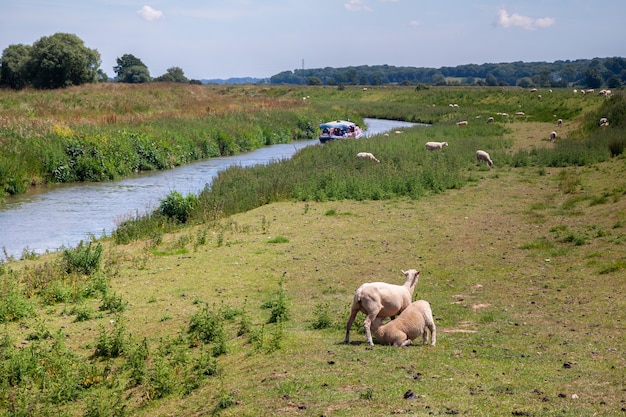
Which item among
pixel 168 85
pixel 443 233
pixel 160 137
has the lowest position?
pixel 443 233

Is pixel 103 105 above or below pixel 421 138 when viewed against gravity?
above

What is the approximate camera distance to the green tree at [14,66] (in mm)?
61688

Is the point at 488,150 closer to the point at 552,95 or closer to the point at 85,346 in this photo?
the point at 85,346

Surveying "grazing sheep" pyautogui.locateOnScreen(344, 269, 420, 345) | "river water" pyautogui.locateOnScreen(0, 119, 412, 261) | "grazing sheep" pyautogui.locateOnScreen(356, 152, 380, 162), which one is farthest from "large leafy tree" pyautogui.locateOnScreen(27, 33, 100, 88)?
"grazing sheep" pyautogui.locateOnScreen(344, 269, 420, 345)

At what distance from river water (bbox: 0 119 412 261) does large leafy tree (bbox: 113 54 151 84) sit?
68.2 m

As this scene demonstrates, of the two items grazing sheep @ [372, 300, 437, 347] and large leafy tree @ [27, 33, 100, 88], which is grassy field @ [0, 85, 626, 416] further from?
large leafy tree @ [27, 33, 100, 88]

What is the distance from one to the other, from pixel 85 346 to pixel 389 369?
205 inches

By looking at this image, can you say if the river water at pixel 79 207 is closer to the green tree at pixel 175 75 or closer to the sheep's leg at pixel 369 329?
the sheep's leg at pixel 369 329

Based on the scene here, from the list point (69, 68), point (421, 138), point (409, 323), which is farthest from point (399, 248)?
point (69, 68)

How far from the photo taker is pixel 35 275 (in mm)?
13594

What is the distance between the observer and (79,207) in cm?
2414

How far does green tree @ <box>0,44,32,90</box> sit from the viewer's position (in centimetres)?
6169

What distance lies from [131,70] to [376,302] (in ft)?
321

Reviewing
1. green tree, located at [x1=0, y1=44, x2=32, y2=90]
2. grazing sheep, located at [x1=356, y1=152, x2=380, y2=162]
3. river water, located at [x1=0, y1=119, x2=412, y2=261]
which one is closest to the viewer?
river water, located at [x1=0, y1=119, x2=412, y2=261]
